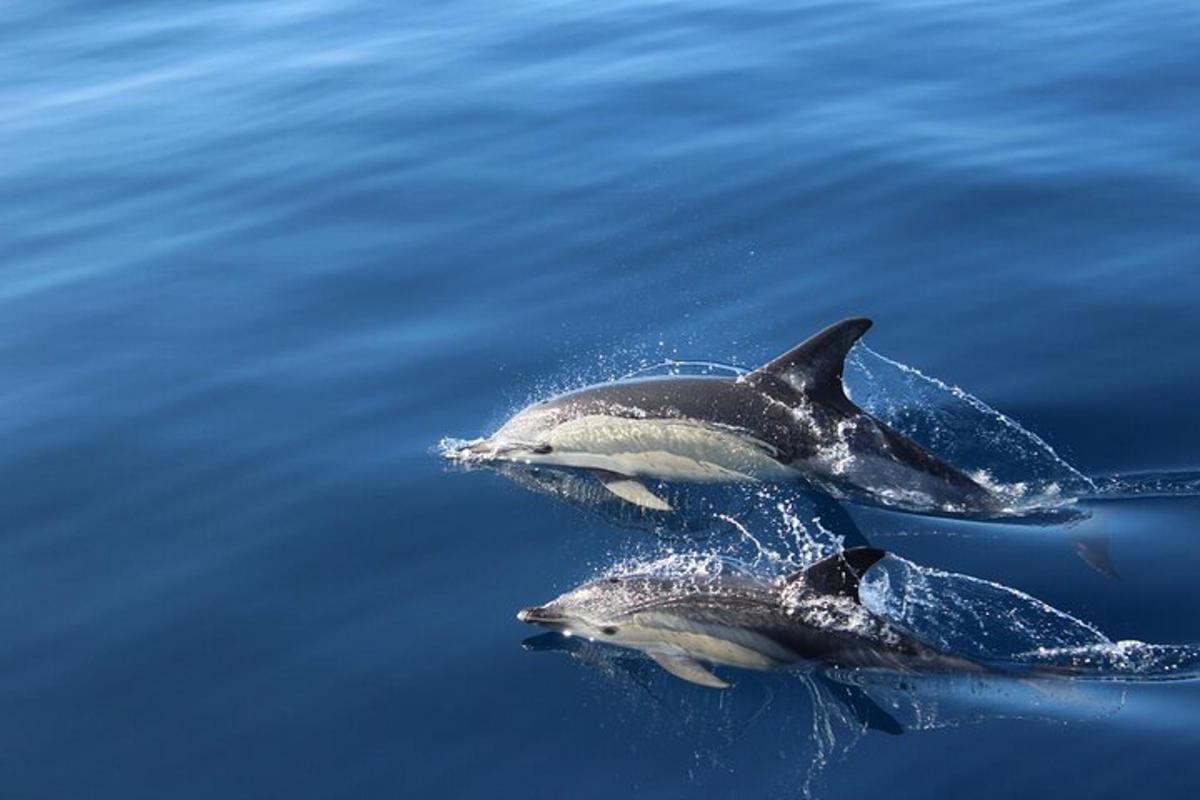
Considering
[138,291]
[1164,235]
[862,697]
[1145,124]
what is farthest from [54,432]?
[1145,124]

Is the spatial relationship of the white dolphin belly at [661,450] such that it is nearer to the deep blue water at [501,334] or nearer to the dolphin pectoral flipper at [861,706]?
the deep blue water at [501,334]

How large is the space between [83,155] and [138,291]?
4330mm

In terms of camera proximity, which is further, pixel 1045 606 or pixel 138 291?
pixel 138 291

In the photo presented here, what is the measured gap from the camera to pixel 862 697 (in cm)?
769

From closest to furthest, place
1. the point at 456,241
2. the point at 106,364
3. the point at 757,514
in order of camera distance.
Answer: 1. the point at 757,514
2. the point at 106,364
3. the point at 456,241

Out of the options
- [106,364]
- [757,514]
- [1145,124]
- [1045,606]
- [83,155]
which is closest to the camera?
[1045,606]

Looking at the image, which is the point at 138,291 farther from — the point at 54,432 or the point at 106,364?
the point at 54,432

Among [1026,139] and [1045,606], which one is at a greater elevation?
[1026,139]

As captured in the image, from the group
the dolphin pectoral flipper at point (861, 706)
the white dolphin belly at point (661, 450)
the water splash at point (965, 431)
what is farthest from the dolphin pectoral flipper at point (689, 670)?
the water splash at point (965, 431)

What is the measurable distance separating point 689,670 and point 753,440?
2.57 m

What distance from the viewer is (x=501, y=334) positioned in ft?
40.0

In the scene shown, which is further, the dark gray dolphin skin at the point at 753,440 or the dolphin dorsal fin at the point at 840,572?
the dark gray dolphin skin at the point at 753,440

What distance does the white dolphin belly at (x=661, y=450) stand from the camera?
10.2 metres

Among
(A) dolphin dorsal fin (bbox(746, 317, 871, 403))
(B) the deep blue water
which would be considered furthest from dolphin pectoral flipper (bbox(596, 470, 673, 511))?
(A) dolphin dorsal fin (bbox(746, 317, 871, 403))
